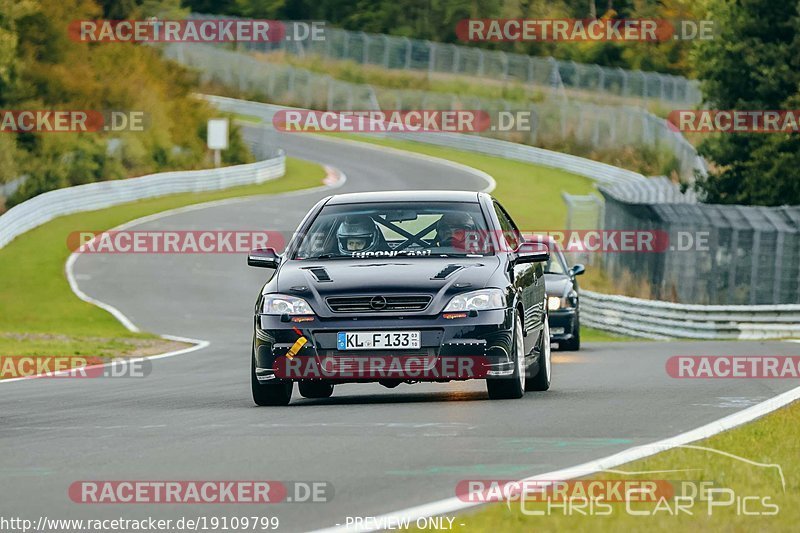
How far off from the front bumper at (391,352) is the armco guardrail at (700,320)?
17163mm

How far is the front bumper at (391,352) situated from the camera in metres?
12.4

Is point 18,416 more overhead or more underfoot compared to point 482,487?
more underfoot

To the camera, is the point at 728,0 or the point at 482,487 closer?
the point at 482,487

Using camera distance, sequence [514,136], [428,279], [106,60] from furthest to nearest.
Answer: [514,136], [106,60], [428,279]

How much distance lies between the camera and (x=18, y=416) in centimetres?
1273

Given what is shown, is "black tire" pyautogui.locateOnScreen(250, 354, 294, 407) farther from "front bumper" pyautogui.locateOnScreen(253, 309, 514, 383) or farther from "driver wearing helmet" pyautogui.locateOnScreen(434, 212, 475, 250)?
"driver wearing helmet" pyautogui.locateOnScreen(434, 212, 475, 250)

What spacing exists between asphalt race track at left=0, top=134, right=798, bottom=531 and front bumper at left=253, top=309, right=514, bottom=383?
0.92ft

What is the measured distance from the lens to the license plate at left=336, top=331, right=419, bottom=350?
1231cm

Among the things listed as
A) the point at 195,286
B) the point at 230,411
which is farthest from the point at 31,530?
the point at 195,286

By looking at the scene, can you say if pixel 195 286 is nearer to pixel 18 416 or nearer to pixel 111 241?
pixel 111 241

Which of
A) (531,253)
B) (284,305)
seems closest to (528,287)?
(531,253)

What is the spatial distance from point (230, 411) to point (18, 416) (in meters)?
1.56

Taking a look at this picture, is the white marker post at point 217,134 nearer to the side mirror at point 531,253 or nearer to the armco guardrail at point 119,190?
the armco guardrail at point 119,190

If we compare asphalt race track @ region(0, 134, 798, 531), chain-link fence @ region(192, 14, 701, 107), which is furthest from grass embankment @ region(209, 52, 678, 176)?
asphalt race track @ region(0, 134, 798, 531)
